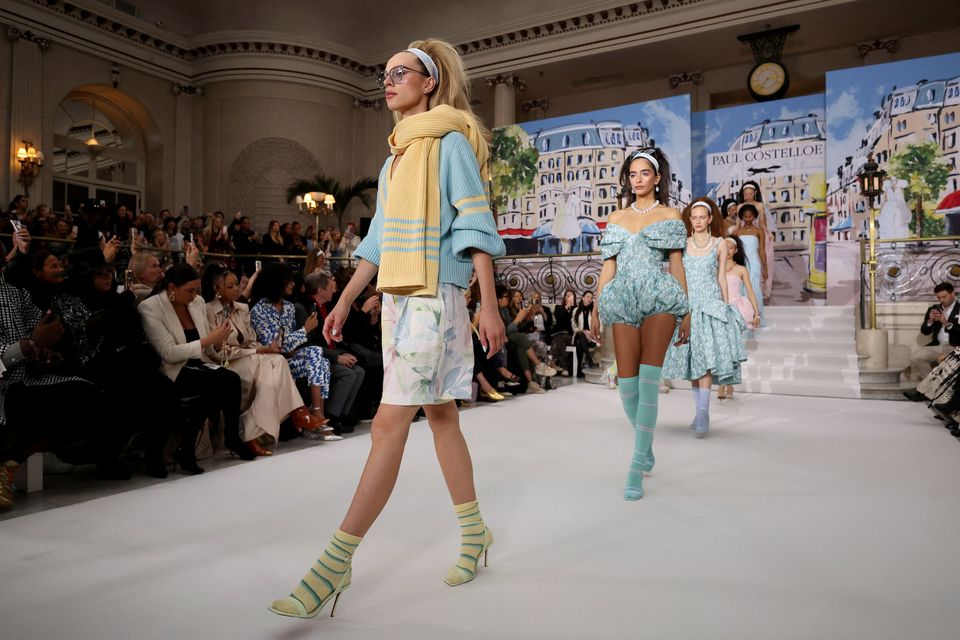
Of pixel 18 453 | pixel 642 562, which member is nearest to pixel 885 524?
pixel 642 562

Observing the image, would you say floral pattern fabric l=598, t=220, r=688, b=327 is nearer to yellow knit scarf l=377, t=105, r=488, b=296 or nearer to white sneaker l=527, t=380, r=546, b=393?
yellow knit scarf l=377, t=105, r=488, b=296

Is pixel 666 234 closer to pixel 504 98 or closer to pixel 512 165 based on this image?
pixel 512 165

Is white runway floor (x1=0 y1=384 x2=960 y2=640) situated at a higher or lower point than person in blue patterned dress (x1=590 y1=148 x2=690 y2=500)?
lower

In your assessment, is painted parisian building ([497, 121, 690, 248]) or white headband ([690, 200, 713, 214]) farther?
painted parisian building ([497, 121, 690, 248])

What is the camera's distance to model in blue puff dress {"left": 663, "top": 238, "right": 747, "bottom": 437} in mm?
4973

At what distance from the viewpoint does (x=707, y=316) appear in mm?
5145

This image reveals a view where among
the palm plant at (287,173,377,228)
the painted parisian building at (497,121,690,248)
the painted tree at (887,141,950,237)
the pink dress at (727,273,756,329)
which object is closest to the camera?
the pink dress at (727,273,756,329)

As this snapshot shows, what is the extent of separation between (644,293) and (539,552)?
1.41m

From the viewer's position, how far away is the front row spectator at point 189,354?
3684mm

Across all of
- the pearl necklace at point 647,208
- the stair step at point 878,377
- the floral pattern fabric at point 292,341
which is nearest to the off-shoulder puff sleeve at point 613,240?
the pearl necklace at point 647,208

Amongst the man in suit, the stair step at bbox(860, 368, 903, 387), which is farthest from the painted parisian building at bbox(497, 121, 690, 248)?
the stair step at bbox(860, 368, 903, 387)

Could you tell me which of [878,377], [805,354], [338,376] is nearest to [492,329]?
[338,376]

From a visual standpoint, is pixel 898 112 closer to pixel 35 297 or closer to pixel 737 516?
pixel 737 516

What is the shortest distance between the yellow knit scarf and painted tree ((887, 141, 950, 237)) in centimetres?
1084
